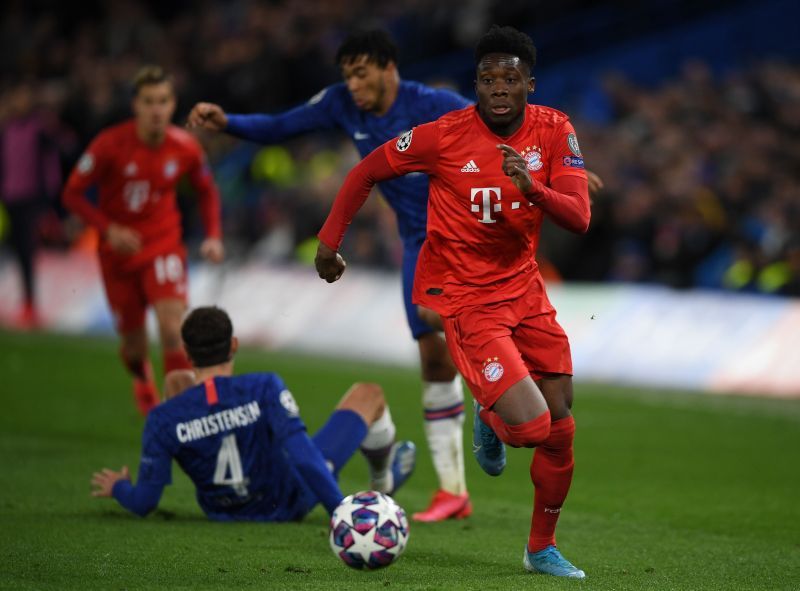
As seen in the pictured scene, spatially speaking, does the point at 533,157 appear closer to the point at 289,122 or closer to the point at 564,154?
the point at 564,154

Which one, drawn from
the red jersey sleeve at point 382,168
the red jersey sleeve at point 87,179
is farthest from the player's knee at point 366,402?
the red jersey sleeve at point 87,179

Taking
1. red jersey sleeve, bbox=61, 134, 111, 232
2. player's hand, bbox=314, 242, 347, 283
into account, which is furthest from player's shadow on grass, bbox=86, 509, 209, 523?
red jersey sleeve, bbox=61, 134, 111, 232

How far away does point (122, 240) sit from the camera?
1048 centimetres

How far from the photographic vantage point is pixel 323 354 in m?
18.0

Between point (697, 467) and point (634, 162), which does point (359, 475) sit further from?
point (634, 162)

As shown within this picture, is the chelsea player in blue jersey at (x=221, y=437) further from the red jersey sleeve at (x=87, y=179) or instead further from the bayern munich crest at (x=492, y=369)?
the red jersey sleeve at (x=87, y=179)

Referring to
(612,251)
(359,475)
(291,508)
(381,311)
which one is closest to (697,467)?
(359,475)

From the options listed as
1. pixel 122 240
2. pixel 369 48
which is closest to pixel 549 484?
pixel 369 48

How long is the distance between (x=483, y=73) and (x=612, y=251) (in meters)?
10.7

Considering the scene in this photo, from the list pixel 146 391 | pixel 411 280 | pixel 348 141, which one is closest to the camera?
pixel 411 280

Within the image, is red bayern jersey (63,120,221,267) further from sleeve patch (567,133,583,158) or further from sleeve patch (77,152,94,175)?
sleeve patch (567,133,583,158)

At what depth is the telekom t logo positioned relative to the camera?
6.48 m

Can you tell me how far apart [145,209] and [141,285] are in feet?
1.92

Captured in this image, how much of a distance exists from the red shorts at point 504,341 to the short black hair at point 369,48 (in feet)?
6.88
